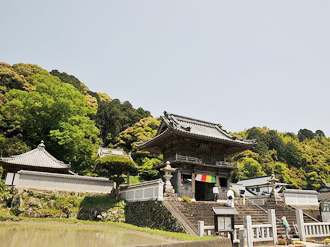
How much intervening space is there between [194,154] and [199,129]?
4.11m

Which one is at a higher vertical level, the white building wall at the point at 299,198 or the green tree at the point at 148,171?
the green tree at the point at 148,171

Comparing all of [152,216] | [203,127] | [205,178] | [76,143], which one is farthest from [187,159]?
[76,143]

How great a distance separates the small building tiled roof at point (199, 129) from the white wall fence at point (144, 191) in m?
5.61

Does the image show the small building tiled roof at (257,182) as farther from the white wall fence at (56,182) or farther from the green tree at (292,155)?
the white wall fence at (56,182)

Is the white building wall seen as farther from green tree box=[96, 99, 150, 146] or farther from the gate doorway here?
green tree box=[96, 99, 150, 146]

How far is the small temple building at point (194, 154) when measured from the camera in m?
21.1

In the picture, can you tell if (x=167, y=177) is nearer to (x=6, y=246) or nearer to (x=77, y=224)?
(x=77, y=224)

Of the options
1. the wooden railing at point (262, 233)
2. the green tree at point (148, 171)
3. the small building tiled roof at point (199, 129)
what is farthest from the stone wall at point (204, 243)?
the green tree at point (148, 171)

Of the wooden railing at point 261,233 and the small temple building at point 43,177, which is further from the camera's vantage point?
the small temple building at point 43,177

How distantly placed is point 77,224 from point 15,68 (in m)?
44.7

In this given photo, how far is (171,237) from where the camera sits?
10.7m

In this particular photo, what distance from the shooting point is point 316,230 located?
14234mm

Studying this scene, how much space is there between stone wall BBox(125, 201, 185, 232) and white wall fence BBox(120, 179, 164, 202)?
43 cm

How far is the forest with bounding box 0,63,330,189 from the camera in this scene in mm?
33312
